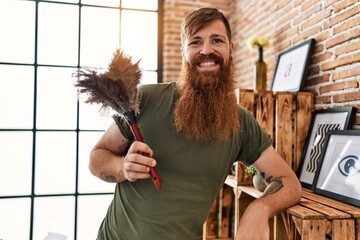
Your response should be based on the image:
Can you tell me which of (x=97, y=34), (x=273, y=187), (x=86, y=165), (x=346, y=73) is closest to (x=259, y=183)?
(x=273, y=187)

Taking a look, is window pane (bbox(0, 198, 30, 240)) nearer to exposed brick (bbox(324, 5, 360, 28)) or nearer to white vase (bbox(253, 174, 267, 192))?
white vase (bbox(253, 174, 267, 192))

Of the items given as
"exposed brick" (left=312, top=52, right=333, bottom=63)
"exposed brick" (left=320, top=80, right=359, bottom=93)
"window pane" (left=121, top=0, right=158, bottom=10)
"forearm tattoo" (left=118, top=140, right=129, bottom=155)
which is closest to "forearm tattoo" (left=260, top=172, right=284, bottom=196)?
"forearm tattoo" (left=118, top=140, right=129, bottom=155)

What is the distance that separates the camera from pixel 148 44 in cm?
365

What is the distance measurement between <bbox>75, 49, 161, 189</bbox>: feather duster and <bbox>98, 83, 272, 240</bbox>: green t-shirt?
0.57 feet

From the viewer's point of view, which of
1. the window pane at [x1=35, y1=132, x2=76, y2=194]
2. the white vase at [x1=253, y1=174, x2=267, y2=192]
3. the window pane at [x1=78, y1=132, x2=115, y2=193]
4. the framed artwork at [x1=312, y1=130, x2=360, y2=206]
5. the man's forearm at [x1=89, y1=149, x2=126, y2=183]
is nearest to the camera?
the man's forearm at [x1=89, y1=149, x2=126, y2=183]

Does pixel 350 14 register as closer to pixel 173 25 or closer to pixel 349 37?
pixel 349 37

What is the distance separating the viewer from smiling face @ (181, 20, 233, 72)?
56.5 inches

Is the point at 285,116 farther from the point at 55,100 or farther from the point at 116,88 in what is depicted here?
the point at 55,100

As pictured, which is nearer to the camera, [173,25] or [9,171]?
[9,171]

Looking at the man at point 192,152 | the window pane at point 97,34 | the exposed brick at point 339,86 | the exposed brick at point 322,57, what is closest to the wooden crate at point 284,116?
the exposed brick at point 339,86

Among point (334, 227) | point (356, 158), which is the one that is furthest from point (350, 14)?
point (334, 227)

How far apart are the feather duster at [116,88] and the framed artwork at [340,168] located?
99 cm

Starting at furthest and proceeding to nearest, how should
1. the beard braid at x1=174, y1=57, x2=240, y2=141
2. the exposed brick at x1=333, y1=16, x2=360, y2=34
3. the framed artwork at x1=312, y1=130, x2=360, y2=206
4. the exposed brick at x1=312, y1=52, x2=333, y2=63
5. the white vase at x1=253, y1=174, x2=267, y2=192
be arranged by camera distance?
the exposed brick at x1=312, y1=52, x2=333, y2=63 < the white vase at x1=253, y1=174, x2=267, y2=192 < the exposed brick at x1=333, y1=16, x2=360, y2=34 < the framed artwork at x1=312, y1=130, x2=360, y2=206 < the beard braid at x1=174, y1=57, x2=240, y2=141

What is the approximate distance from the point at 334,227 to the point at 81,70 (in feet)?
3.88
